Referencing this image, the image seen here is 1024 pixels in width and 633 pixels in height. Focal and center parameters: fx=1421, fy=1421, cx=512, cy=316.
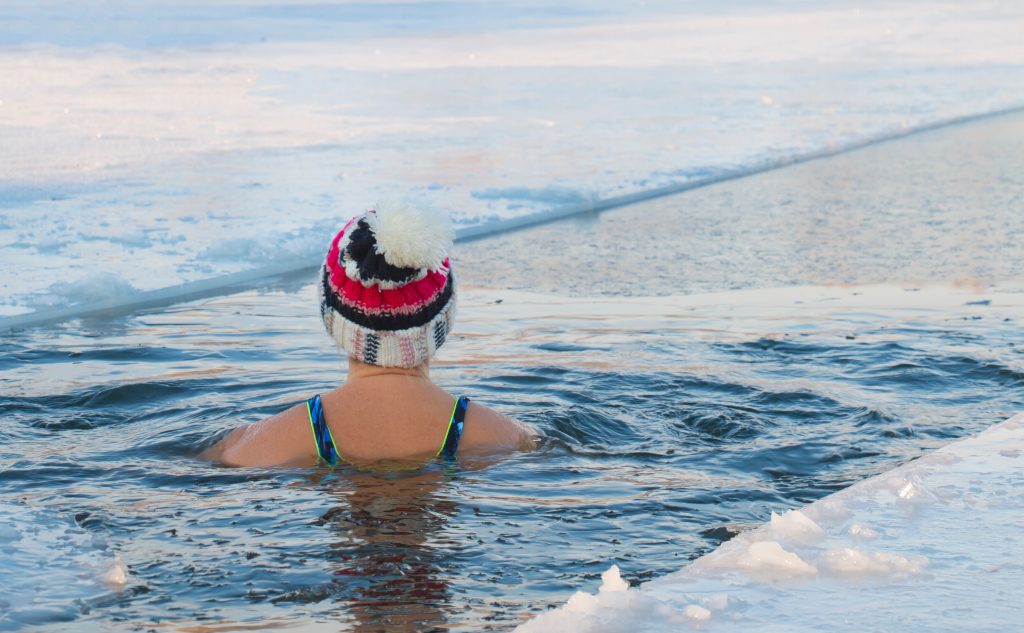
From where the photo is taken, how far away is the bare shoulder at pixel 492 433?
13.0 ft

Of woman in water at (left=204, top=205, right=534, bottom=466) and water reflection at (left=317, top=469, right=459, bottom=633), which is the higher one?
woman in water at (left=204, top=205, right=534, bottom=466)

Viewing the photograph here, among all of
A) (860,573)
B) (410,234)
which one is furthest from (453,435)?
(860,573)

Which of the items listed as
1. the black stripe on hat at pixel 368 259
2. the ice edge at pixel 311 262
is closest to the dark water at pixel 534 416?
the ice edge at pixel 311 262

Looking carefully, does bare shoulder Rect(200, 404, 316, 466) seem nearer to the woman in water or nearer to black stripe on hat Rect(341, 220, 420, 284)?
the woman in water

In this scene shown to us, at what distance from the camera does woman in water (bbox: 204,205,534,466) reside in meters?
3.79

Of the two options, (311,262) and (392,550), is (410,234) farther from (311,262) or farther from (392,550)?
(311,262)

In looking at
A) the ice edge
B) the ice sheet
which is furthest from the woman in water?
the ice sheet

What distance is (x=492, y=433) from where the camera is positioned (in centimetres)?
404

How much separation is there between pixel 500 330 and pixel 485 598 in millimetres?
3087

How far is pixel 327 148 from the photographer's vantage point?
10.3 m

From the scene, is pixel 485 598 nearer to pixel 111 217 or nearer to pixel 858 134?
pixel 111 217

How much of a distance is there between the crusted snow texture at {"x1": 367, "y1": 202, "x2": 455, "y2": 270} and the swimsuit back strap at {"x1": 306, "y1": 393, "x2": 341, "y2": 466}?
19.2 inches

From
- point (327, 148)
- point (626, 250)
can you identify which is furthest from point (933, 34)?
point (626, 250)

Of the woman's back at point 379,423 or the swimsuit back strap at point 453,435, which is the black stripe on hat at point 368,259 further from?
the swimsuit back strap at point 453,435
